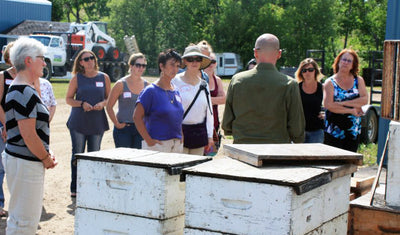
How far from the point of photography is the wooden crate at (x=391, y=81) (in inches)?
168

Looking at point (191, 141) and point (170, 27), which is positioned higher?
point (170, 27)

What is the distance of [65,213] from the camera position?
6.36 meters

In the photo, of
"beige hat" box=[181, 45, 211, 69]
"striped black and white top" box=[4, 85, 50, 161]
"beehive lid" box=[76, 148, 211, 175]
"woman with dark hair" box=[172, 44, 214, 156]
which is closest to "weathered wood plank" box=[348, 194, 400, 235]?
"beehive lid" box=[76, 148, 211, 175]

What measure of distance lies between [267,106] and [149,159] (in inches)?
55.5

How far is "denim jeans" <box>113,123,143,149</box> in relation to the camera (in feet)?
22.3

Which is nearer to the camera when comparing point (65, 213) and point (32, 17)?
point (65, 213)

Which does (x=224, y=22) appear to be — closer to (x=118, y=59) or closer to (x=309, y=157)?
(x=118, y=59)

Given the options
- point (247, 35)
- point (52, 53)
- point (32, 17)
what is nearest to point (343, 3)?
point (247, 35)

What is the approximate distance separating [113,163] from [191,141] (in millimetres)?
2123

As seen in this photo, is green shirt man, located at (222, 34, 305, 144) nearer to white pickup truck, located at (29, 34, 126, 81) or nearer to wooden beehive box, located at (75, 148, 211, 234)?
wooden beehive box, located at (75, 148, 211, 234)

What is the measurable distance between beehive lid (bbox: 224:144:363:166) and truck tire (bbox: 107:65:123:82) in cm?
3008

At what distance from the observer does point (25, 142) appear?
165 inches

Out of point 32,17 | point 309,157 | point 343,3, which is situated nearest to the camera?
point 309,157

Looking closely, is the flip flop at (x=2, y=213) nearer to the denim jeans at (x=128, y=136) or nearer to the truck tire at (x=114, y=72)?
the denim jeans at (x=128, y=136)
